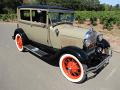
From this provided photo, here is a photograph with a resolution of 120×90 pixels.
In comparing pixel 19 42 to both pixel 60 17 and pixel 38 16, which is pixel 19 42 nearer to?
pixel 38 16

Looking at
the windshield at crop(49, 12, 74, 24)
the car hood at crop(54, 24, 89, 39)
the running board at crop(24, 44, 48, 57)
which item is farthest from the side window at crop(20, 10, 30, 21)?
the car hood at crop(54, 24, 89, 39)

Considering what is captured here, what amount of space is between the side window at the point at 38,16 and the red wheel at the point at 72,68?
158 centimetres

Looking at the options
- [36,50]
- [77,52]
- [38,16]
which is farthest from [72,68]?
[38,16]

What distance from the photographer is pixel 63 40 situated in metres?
5.77

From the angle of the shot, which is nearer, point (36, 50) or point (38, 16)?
point (38, 16)

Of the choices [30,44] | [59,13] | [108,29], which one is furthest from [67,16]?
[108,29]

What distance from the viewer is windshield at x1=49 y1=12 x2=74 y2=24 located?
20.0ft

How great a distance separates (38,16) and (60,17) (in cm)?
75

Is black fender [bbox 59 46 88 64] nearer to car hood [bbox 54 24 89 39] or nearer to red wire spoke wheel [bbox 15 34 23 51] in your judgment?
car hood [bbox 54 24 89 39]

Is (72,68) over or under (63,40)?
under

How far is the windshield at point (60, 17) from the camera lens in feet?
20.0

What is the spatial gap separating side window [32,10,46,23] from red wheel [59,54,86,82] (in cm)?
158

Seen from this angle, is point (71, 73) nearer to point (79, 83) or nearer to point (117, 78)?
point (79, 83)

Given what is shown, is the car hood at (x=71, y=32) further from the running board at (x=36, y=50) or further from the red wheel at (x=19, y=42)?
the red wheel at (x=19, y=42)
